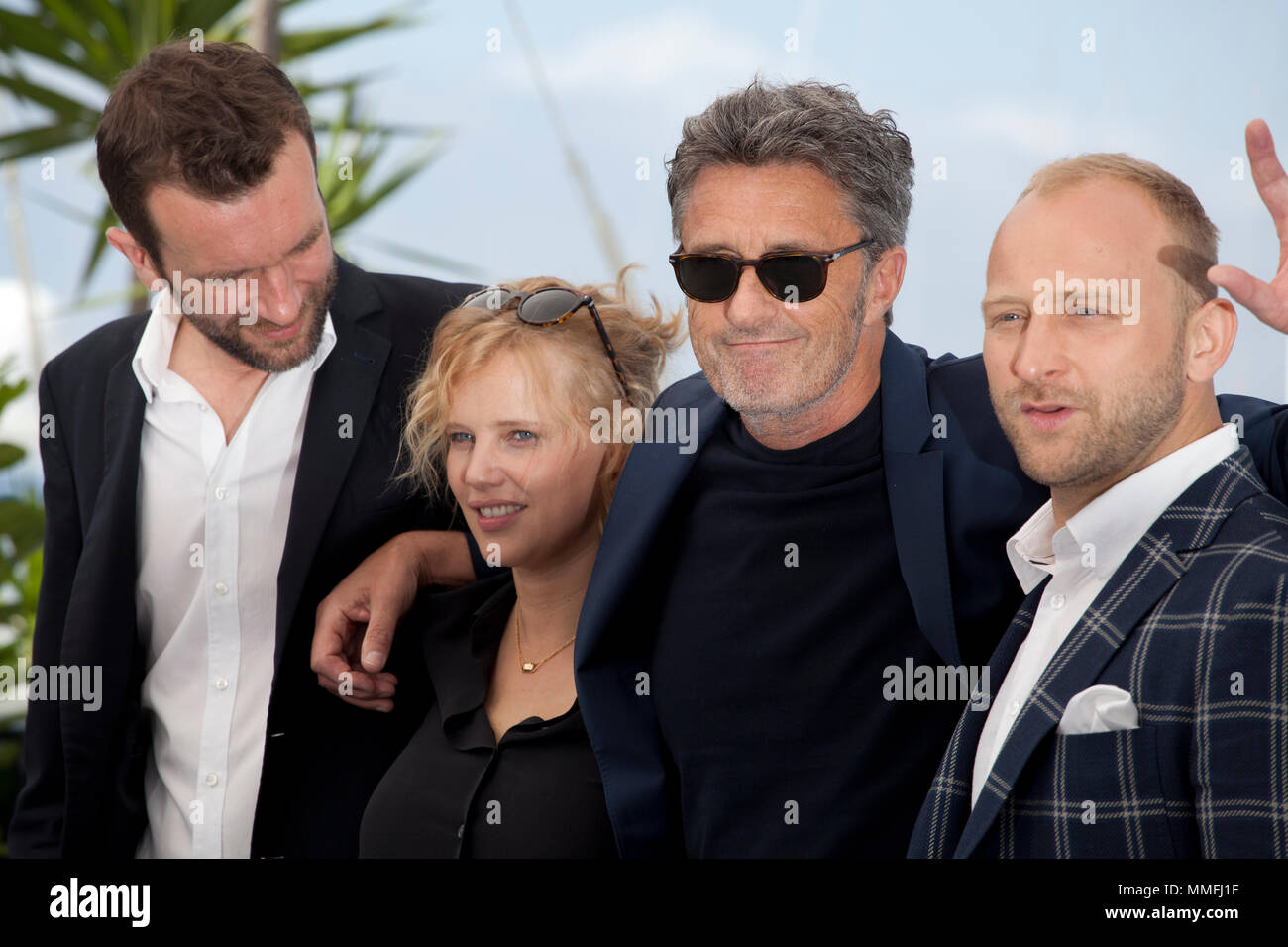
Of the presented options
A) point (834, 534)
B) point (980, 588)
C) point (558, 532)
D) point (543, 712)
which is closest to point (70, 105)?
point (558, 532)

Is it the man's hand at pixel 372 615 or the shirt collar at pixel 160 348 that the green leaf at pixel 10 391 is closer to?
the shirt collar at pixel 160 348

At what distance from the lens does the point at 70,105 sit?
354 centimetres

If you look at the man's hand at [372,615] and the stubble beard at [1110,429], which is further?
the man's hand at [372,615]

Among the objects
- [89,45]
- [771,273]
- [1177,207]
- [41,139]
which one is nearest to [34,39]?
[89,45]

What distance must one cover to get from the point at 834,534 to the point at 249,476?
1.34m

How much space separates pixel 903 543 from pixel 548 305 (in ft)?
2.83

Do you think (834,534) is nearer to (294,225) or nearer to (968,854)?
(968,854)

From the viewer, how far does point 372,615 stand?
95.5 inches

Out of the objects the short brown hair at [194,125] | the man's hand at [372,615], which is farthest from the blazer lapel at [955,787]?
the short brown hair at [194,125]

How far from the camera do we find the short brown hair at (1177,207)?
1.78m

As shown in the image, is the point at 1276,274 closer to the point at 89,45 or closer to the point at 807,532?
the point at 807,532

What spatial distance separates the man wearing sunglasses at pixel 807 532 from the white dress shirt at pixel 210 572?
0.82 meters

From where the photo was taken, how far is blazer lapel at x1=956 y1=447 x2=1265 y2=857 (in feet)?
5.44

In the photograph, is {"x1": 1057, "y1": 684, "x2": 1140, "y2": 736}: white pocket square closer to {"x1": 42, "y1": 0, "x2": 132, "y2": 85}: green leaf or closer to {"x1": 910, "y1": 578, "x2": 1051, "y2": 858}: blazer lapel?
{"x1": 910, "y1": 578, "x2": 1051, "y2": 858}: blazer lapel
